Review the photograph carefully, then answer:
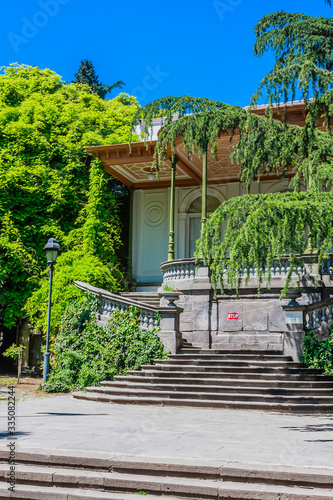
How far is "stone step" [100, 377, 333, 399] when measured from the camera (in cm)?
1147

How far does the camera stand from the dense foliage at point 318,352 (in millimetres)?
12617

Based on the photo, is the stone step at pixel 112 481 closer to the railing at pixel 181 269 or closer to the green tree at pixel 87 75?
the railing at pixel 181 269

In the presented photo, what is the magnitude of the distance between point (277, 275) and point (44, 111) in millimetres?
12607

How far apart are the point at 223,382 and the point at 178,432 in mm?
4404

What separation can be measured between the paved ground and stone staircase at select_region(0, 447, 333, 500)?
291 mm

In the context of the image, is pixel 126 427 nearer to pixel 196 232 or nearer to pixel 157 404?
pixel 157 404

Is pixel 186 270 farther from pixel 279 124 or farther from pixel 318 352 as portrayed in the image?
pixel 279 124

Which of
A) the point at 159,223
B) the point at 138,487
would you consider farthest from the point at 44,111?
the point at 138,487

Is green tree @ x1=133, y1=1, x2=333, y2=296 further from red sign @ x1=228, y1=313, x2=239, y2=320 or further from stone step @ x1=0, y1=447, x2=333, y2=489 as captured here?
red sign @ x1=228, y1=313, x2=239, y2=320

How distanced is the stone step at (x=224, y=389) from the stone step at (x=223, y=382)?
0.07 metres

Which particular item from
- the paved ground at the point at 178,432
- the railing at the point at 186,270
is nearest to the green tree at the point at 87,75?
the railing at the point at 186,270

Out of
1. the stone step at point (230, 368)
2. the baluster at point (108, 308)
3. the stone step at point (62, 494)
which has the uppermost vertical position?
the baluster at point (108, 308)

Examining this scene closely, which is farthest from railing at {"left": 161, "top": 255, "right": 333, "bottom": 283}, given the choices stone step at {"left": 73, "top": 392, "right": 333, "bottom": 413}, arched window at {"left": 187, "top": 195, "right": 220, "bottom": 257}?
arched window at {"left": 187, "top": 195, "right": 220, "bottom": 257}

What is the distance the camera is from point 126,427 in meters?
8.56
